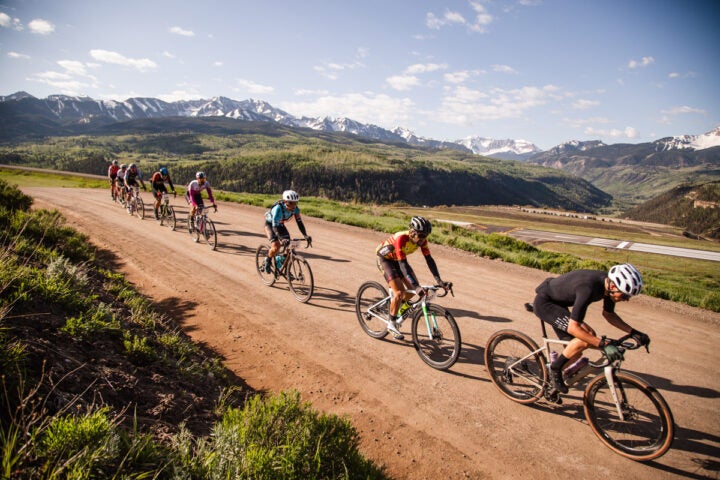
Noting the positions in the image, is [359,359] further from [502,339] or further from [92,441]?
[92,441]

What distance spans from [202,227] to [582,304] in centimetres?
1344

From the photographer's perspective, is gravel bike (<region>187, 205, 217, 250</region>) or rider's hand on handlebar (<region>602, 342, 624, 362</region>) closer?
rider's hand on handlebar (<region>602, 342, 624, 362</region>)

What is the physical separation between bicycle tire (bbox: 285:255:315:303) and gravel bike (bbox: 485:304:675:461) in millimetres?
4989

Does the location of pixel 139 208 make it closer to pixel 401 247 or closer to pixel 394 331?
pixel 394 331

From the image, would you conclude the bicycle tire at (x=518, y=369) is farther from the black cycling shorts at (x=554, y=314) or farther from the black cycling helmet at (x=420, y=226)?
the black cycling helmet at (x=420, y=226)

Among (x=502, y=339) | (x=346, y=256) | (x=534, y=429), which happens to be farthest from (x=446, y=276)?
(x=534, y=429)

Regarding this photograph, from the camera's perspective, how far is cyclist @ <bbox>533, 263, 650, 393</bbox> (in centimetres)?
464

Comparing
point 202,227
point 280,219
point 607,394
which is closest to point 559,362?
point 607,394

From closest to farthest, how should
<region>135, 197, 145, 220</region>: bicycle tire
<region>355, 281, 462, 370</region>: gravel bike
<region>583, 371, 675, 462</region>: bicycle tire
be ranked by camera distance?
<region>583, 371, 675, 462</region>: bicycle tire, <region>355, 281, 462, 370</region>: gravel bike, <region>135, 197, 145, 220</region>: bicycle tire

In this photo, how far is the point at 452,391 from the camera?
5.83 m

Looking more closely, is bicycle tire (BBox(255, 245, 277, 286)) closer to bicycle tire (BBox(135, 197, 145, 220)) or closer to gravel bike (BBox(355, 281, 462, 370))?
gravel bike (BBox(355, 281, 462, 370))

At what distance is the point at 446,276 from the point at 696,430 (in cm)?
698

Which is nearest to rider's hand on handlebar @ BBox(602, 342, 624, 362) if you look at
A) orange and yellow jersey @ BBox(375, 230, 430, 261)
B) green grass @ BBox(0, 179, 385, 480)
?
orange and yellow jersey @ BBox(375, 230, 430, 261)

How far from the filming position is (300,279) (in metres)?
9.62
